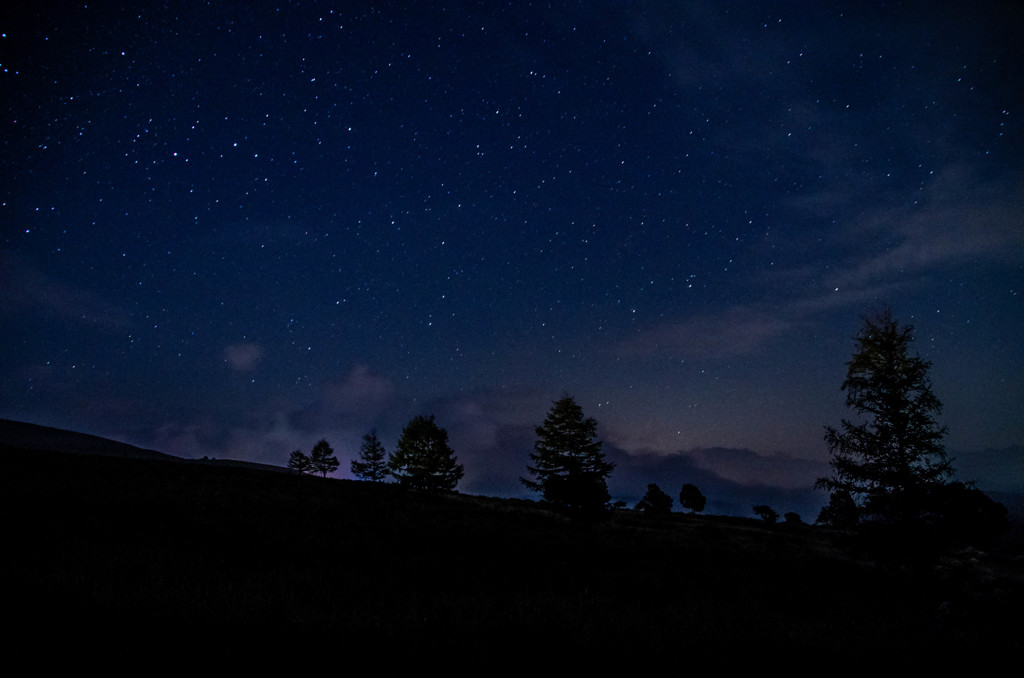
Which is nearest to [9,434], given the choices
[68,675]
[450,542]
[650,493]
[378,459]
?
[378,459]

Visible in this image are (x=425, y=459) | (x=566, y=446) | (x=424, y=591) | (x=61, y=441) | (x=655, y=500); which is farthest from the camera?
(x=61, y=441)

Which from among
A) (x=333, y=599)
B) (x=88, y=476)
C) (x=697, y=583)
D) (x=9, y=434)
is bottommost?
(x=697, y=583)

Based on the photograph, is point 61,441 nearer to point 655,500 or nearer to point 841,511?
point 655,500

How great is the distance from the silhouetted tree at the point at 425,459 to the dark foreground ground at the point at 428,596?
70.0ft

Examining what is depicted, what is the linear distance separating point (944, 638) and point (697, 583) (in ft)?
20.8

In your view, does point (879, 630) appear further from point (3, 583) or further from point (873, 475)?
point (3, 583)

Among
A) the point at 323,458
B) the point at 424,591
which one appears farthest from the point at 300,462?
the point at 424,591

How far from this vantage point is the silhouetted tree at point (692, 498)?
2721 inches

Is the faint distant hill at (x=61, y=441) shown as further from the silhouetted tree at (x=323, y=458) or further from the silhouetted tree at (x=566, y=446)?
the silhouetted tree at (x=566, y=446)

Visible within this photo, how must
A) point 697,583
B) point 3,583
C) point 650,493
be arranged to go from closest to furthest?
point 3,583
point 697,583
point 650,493

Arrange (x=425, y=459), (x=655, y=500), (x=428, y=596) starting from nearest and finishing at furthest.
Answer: (x=428, y=596), (x=425, y=459), (x=655, y=500)

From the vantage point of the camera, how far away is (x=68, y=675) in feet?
13.5

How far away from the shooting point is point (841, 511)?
15.7 m

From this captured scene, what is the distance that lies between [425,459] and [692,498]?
45345mm
